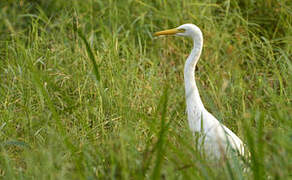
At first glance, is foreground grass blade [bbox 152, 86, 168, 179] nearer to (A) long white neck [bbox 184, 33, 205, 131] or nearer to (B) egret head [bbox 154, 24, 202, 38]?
(A) long white neck [bbox 184, 33, 205, 131]

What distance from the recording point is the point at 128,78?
10.7ft

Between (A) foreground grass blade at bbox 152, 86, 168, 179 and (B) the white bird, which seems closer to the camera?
(A) foreground grass blade at bbox 152, 86, 168, 179

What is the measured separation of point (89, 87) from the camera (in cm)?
322

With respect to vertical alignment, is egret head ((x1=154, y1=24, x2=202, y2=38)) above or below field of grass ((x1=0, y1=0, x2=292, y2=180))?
above

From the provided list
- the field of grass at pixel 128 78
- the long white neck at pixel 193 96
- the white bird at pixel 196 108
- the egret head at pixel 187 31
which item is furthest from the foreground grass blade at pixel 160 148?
the egret head at pixel 187 31

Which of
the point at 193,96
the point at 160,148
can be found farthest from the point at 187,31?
the point at 160,148

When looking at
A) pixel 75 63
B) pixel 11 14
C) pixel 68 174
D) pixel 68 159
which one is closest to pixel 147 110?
pixel 75 63

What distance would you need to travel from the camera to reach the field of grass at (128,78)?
2.20 m

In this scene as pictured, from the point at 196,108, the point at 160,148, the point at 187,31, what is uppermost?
the point at 187,31

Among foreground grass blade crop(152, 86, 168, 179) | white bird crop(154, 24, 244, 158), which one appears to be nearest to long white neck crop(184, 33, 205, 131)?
white bird crop(154, 24, 244, 158)

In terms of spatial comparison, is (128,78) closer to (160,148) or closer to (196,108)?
(196,108)

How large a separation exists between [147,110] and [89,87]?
0.45m

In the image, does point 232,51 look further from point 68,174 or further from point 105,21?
point 68,174

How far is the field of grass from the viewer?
86.6 inches
